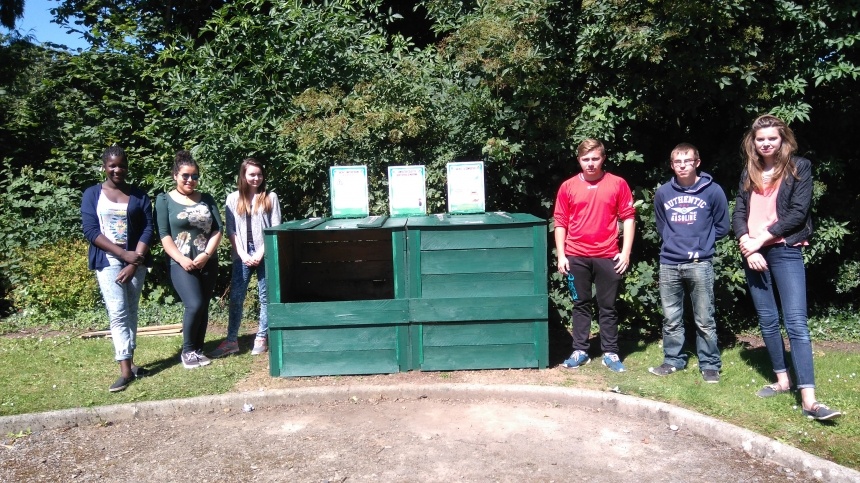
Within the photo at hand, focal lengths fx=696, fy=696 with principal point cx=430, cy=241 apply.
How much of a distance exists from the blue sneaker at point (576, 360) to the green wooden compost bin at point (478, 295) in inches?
8.9

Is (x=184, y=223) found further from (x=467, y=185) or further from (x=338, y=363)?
(x=467, y=185)

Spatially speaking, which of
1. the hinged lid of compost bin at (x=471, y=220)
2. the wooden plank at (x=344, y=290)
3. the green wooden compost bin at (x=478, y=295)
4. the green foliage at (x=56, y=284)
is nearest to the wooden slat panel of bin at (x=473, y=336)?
the green wooden compost bin at (x=478, y=295)

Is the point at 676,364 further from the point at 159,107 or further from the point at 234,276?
the point at 159,107

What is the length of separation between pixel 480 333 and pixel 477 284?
0.38 metres

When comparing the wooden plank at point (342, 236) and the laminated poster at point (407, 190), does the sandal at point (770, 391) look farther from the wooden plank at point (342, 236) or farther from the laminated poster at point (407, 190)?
the wooden plank at point (342, 236)

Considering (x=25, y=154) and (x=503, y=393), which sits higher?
(x=25, y=154)

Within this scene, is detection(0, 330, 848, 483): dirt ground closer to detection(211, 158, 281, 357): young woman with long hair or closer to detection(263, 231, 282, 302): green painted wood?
detection(263, 231, 282, 302): green painted wood

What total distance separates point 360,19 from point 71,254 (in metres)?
4.48

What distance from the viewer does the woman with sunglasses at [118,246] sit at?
525 cm

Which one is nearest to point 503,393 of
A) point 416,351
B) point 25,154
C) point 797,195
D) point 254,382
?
point 416,351

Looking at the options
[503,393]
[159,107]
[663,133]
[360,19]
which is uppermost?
[360,19]

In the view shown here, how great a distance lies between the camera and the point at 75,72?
8.65 metres

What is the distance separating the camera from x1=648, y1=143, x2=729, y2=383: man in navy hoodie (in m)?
5.04

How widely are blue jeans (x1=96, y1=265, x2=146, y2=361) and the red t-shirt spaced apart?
3416mm
